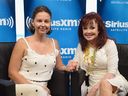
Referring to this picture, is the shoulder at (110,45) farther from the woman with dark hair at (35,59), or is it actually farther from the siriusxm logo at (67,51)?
the siriusxm logo at (67,51)

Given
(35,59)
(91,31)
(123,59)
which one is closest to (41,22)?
(35,59)

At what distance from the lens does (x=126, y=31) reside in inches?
161

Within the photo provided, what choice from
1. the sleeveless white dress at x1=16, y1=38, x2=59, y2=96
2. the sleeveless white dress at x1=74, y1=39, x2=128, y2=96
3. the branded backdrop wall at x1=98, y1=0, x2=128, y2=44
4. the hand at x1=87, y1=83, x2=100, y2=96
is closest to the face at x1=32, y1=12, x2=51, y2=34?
the sleeveless white dress at x1=16, y1=38, x2=59, y2=96

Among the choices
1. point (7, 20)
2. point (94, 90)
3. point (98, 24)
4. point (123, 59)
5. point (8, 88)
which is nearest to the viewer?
point (8, 88)

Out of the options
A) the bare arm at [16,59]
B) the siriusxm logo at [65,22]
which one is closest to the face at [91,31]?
the bare arm at [16,59]

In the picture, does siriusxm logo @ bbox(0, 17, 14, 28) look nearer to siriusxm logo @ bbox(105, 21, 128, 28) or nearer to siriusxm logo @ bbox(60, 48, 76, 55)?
siriusxm logo @ bbox(60, 48, 76, 55)

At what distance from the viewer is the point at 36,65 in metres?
2.88

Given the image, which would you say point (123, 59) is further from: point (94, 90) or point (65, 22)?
point (65, 22)

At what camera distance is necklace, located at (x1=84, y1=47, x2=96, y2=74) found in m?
2.99

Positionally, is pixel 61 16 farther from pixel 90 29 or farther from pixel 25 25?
pixel 90 29

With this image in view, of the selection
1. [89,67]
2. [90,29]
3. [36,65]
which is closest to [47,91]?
[36,65]

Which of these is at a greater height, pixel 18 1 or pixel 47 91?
pixel 18 1

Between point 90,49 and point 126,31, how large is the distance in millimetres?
1214

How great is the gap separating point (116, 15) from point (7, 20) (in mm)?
1446
